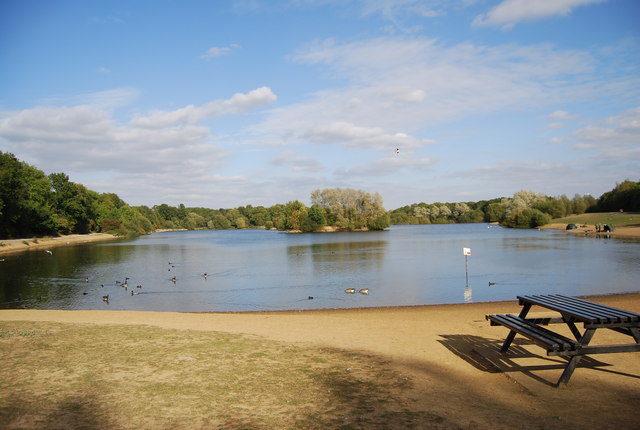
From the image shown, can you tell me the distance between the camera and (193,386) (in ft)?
20.8

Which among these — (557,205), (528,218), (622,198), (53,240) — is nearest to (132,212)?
(53,240)

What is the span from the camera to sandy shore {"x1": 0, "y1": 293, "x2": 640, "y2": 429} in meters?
5.38

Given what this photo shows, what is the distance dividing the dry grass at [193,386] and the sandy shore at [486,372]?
1.90 ft

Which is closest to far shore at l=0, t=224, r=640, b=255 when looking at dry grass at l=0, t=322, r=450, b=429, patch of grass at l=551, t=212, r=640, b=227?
patch of grass at l=551, t=212, r=640, b=227

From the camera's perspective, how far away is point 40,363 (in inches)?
288

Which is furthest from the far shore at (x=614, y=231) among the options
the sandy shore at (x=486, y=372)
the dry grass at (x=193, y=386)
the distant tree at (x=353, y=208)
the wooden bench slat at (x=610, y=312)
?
the dry grass at (x=193, y=386)

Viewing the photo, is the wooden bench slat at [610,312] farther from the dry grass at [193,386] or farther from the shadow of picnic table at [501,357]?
the dry grass at [193,386]

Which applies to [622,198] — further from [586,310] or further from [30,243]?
[30,243]

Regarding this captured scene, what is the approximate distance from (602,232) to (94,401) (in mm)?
89314

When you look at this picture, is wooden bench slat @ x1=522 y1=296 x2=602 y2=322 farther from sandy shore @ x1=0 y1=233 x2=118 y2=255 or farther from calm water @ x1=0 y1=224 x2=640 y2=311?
sandy shore @ x1=0 y1=233 x2=118 y2=255

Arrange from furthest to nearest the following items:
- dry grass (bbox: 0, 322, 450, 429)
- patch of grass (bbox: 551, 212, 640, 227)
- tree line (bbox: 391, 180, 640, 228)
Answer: tree line (bbox: 391, 180, 640, 228), patch of grass (bbox: 551, 212, 640, 227), dry grass (bbox: 0, 322, 450, 429)

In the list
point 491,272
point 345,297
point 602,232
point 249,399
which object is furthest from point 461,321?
point 602,232

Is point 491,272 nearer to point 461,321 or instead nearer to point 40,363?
point 461,321

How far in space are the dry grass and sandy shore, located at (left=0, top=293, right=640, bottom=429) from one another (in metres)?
0.58
